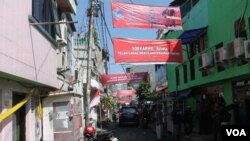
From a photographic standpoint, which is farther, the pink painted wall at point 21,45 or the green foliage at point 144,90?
the green foliage at point 144,90

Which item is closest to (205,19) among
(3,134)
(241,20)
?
(241,20)

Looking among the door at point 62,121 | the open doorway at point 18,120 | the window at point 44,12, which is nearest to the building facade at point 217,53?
the door at point 62,121

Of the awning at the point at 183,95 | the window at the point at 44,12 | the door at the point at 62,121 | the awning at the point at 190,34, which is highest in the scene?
the awning at the point at 190,34

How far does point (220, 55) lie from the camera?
18.7 m

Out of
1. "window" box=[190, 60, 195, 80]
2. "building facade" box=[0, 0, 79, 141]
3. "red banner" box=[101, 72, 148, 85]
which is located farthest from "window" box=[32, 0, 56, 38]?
"red banner" box=[101, 72, 148, 85]

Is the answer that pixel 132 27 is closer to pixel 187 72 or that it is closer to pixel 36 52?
pixel 36 52

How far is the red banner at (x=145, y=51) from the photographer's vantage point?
1986 centimetres

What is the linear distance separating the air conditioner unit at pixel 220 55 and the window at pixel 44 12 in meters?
6.79

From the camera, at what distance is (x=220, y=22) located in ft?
67.1

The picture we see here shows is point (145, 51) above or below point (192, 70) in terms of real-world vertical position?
above

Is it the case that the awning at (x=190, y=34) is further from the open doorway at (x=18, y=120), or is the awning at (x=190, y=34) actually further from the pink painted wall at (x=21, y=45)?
the open doorway at (x=18, y=120)

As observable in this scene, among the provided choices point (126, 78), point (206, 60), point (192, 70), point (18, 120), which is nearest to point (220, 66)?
point (206, 60)

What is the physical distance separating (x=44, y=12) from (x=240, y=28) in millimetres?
7580

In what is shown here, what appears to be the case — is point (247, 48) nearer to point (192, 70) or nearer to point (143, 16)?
point (143, 16)
